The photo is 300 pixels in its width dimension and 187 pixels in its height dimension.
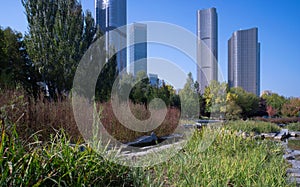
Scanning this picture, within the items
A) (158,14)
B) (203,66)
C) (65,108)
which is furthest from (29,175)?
(203,66)

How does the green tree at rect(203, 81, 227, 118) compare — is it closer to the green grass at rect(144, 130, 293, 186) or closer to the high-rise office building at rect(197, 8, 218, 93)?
the high-rise office building at rect(197, 8, 218, 93)

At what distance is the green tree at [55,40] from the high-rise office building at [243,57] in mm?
15584

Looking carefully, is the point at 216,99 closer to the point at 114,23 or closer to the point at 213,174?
the point at 114,23

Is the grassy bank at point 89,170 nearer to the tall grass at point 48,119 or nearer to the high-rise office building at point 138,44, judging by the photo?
the tall grass at point 48,119

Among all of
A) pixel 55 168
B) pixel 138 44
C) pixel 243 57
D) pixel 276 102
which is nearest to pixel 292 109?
pixel 276 102

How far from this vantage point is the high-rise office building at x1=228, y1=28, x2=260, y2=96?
2270 cm

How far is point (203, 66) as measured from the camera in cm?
545

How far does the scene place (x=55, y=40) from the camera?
1138cm

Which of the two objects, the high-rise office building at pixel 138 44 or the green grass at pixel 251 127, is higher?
the high-rise office building at pixel 138 44

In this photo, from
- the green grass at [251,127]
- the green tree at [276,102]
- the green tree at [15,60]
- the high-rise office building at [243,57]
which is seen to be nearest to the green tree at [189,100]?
the green grass at [251,127]

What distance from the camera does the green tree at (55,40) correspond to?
11.2 meters

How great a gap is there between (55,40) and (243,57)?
57.6ft

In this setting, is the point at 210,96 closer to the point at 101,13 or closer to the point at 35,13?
the point at 101,13

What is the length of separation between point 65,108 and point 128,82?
578 centimetres
